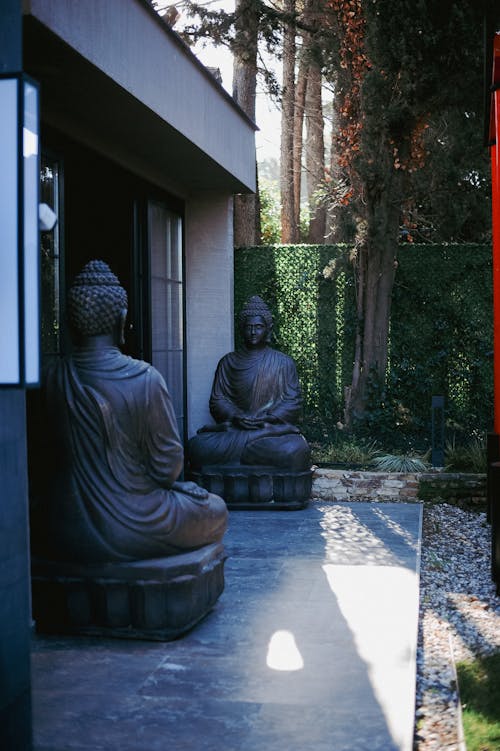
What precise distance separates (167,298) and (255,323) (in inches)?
50.8

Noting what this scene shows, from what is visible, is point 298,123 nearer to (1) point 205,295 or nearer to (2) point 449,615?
(1) point 205,295

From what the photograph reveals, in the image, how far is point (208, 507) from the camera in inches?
179

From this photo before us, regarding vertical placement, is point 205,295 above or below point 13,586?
above

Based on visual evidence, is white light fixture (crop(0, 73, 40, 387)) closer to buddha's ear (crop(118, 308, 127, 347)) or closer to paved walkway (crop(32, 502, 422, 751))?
paved walkway (crop(32, 502, 422, 751))

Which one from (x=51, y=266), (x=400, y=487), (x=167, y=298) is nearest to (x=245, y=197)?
(x=167, y=298)

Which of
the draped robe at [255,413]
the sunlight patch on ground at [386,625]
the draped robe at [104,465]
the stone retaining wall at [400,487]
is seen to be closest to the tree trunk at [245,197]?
the draped robe at [255,413]

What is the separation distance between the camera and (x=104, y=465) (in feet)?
13.9

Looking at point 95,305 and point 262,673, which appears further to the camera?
point 95,305

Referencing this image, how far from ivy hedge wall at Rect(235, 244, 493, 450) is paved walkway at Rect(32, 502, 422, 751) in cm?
405

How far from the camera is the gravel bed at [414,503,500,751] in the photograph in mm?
3486

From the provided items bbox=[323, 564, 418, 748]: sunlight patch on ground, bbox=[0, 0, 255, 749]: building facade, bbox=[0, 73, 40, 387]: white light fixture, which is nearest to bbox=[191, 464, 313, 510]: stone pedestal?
bbox=[0, 0, 255, 749]: building facade

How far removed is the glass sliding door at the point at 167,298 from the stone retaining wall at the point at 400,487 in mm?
1887

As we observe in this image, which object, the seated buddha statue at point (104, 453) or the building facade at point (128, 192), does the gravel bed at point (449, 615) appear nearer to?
the seated buddha statue at point (104, 453)

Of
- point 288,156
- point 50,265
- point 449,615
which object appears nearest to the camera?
point 449,615
